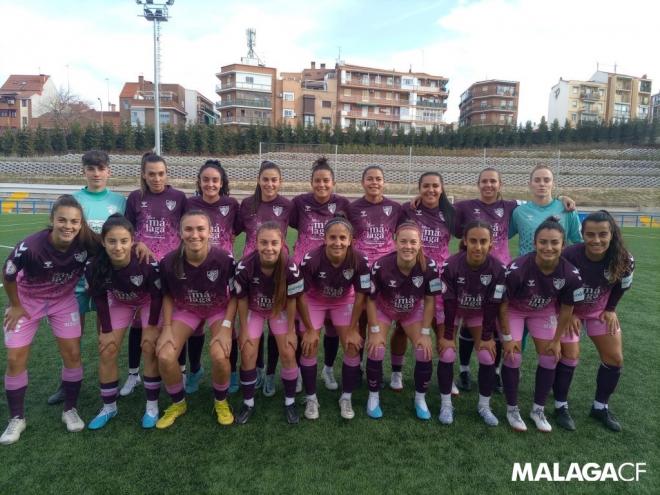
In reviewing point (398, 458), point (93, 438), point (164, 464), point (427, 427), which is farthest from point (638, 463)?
point (93, 438)

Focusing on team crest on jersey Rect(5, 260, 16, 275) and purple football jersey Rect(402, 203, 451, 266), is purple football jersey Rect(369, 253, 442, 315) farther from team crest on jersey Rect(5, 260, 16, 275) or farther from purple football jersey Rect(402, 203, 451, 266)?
team crest on jersey Rect(5, 260, 16, 275)

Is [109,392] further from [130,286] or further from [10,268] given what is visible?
[10,268]

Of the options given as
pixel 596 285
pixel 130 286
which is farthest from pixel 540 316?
pixel 130 286

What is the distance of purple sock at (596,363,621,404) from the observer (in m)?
3.29

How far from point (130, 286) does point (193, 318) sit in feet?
1.68

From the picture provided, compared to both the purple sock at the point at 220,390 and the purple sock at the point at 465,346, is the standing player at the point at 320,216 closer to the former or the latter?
the purple sock at the point at 220,390

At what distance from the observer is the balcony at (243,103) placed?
42594 millimetres

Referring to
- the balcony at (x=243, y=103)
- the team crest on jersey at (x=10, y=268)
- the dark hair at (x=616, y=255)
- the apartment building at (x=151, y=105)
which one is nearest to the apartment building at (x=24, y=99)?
the apartment building at (x=151, y=105)

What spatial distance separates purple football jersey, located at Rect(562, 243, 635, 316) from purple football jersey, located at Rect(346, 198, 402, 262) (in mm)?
1448

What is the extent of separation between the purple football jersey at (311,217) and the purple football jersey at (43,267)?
1737 millimetres

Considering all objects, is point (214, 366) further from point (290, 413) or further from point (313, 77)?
point (313, 77)

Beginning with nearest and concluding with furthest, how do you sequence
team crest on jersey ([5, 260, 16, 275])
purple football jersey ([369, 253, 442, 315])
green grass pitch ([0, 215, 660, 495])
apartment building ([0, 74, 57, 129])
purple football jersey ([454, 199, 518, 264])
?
green grass pitch ([0, 215, 660, 495])
team crest on jersey ([5, 260, 16, 275])
purple football jersey ([369, 253, 442, 315])
purple football jersey ([454, 199, 518, 264])
apartment building ([0, 74, 57, 129])

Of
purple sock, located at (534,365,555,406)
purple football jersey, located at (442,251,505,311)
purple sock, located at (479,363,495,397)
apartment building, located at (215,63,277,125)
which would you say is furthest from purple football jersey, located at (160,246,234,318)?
apartment building, located at (215,63,277,125)

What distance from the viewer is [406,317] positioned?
139 inches
